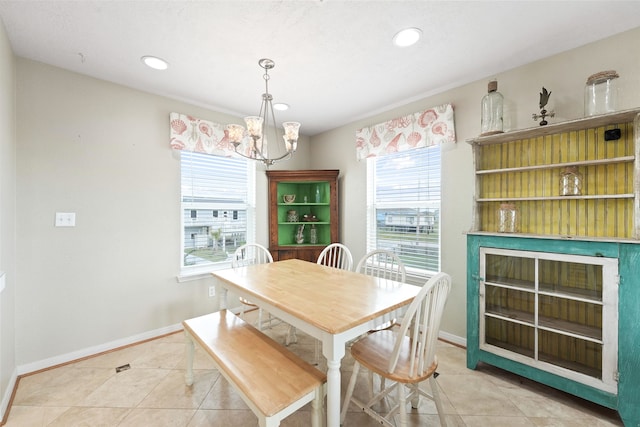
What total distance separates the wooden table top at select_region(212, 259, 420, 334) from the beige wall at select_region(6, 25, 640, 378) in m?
1.07

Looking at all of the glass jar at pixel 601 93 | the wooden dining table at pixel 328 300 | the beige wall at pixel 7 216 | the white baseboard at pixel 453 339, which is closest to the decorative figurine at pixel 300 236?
the wooden dining table at pixel 328 300

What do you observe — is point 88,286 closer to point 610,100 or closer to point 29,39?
point 29,39

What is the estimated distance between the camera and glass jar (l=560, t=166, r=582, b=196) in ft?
6.19

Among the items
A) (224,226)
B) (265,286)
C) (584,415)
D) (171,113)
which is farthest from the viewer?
(224,226)

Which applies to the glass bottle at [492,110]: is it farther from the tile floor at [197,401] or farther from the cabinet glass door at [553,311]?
the tile floor at [197,401]

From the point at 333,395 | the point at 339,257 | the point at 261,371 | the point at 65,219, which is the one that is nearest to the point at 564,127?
the point at 339,257

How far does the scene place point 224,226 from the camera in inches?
129

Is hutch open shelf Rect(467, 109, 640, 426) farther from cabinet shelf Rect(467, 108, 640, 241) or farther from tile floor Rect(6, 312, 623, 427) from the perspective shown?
tile floor Rect(6, 312, 623, 427)

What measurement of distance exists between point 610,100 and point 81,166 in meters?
3.95

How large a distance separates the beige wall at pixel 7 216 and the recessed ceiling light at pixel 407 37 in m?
2.51

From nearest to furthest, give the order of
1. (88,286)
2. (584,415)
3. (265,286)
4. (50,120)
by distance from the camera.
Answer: (584,415), (265,286), (50,120), (88,286)

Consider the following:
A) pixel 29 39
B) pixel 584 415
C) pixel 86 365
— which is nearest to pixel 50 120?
pixel 29 39

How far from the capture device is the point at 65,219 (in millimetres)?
2260

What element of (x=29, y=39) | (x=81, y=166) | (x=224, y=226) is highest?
(x=29, y=39)
